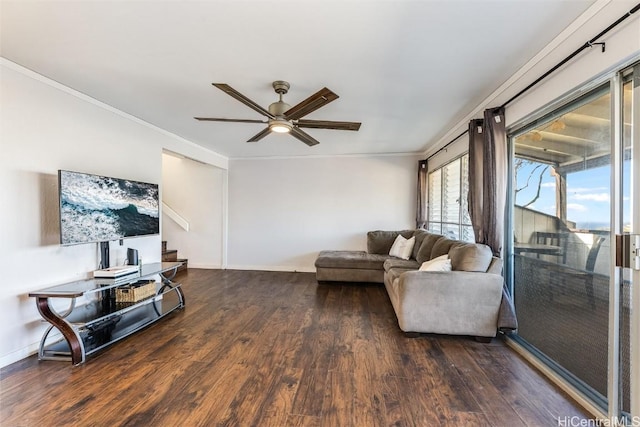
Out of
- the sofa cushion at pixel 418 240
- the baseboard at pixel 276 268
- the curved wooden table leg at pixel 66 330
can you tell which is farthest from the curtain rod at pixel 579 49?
the baseboard at pixel 276 268

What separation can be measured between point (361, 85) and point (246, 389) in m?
2.72

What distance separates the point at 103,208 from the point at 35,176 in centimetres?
58

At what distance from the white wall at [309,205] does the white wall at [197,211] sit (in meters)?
0.31

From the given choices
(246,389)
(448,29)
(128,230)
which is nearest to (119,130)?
(128,230)

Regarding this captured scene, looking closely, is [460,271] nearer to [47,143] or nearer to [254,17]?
[254,17]

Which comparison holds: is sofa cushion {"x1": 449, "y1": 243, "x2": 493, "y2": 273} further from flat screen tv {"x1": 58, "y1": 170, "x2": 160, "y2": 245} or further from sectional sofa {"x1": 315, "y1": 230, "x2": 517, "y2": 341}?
flat screen tv {"x1": 58, "y1": 170, "x2": 160, "y2": 245}

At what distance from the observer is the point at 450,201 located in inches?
183

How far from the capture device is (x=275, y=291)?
4539mm

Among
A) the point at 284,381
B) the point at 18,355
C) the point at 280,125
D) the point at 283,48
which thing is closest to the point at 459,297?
the point at 284,381

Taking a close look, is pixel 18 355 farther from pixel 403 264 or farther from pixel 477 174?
pixel 477 174

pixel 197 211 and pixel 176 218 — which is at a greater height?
pixel 197 211

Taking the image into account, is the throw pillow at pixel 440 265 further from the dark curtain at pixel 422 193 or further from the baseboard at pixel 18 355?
the baseboard at pixel 18 355

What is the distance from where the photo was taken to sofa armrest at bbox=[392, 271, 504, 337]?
2707 millimetres

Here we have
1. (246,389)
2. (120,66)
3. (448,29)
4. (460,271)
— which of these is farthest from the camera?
(460,271)
